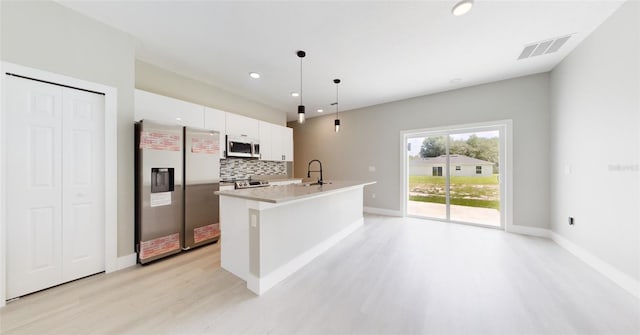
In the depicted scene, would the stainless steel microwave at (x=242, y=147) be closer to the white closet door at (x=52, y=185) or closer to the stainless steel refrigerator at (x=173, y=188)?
the stainless steel refrigerator at (x=173, y=188)

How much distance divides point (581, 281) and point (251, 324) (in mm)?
3214

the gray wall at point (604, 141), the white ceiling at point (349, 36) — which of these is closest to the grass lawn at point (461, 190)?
the gray wall at point (604, 141)

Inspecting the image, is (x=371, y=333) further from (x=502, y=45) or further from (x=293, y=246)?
(x=502, y=45)

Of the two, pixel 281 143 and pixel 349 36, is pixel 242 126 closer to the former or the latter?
pixel 281 143

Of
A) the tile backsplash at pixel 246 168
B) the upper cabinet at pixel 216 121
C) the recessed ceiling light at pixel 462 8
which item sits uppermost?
the recessed ceiling light at pixel 462 8

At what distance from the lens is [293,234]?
233 centimetres

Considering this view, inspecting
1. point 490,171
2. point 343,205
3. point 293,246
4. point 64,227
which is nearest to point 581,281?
point 490,171

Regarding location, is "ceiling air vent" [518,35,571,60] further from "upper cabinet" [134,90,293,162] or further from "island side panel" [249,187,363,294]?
"upper cabinet" [134,90,293,162]

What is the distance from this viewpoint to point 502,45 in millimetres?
2561

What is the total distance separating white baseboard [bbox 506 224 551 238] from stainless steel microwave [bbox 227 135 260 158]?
16.5ft

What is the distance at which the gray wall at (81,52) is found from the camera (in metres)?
1.79

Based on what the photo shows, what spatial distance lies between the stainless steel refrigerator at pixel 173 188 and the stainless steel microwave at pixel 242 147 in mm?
703

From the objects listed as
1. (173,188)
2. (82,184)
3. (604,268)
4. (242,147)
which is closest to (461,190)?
(604,268)

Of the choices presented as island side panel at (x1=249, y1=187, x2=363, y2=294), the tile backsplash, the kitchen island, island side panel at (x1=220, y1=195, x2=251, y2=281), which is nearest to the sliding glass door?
island side panel at (x1=249, y1=187, x2=363, y2=294)
